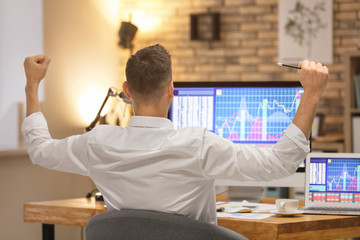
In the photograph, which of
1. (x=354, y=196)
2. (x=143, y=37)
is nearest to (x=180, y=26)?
(x=143, y=37)

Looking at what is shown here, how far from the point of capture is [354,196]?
2367 mm

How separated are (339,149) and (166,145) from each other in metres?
3.12

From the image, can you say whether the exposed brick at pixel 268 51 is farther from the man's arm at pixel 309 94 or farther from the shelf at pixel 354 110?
the man's arm at pixel 309 94

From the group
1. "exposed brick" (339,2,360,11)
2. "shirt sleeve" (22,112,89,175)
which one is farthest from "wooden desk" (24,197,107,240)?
"exposed brick" (339,2,360,11)

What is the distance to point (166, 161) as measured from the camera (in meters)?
1.63

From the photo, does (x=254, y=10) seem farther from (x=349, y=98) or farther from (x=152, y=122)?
(x=152, y=122)

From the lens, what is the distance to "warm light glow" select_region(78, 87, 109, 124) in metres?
4.66

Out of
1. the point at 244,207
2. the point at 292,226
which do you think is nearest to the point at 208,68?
the point at 244,207

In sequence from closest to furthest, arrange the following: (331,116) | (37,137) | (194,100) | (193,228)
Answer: (193,228) → (37,137) → (194,100) → (331,116)

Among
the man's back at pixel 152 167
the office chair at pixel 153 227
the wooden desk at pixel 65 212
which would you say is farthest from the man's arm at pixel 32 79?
A: the wooden desk at pixel 65 212

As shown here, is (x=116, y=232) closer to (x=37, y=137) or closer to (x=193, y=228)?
(x=193, y=228)

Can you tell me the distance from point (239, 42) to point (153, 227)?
3790 mm

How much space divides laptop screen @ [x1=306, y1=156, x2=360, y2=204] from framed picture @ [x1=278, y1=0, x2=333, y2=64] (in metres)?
2.65

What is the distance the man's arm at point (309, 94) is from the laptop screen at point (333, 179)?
2.81 feet
